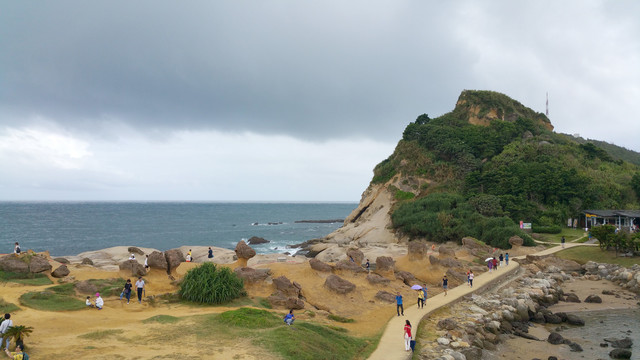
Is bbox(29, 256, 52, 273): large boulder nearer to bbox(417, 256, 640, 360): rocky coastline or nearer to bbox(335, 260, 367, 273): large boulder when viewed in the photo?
bbox(335, 260, 367, 273): large boulder

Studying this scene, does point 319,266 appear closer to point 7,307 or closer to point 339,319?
point 339,319

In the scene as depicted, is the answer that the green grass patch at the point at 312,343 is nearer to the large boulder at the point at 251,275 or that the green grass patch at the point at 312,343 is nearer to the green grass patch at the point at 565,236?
the large boulder at the point at 251,275

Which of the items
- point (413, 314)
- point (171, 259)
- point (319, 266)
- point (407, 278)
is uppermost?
point (171, 259)

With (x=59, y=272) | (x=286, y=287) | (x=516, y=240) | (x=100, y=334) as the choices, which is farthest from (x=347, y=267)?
(x=516, y=240)

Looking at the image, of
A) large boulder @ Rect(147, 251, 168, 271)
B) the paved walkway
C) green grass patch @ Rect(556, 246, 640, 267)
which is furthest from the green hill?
large boulder @ Rect(147, 251, 168, 271)

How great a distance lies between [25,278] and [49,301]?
5.27m

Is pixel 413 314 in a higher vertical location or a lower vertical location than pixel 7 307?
lower

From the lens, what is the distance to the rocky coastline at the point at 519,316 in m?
18.7

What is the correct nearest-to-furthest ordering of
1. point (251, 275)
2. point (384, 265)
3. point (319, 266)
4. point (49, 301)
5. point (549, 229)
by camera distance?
1. point (49, 301)
2. point (251, 275)
3. point (319, 266)
4. point (384, 265)
5. point (549, 229)

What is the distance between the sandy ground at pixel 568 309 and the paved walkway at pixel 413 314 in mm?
4366

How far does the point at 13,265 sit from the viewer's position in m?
A: 22.8

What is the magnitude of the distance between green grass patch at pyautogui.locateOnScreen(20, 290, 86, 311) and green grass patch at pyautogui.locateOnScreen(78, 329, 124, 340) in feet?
18.3


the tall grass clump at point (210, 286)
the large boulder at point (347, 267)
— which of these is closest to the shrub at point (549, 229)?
the large boulder at point (347, 267)

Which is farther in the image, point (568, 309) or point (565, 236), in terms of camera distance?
point (565, 236)
